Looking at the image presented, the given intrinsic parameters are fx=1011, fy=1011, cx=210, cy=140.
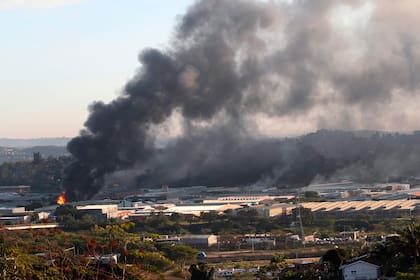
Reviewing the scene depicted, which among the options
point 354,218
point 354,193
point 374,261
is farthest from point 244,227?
point 374,261

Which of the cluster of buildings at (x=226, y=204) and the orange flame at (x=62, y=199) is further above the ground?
the orange flame at (x=62, y=199)

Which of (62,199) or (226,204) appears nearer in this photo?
(226,204)

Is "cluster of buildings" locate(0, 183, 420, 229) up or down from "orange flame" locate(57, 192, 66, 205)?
down

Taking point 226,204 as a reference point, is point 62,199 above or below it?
above

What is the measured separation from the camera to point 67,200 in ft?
226

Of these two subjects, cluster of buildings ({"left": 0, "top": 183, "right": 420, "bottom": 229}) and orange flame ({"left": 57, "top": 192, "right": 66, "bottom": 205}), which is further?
orange flame ({"left": 57, "top": 192, "right": 66, "bottom": 205})

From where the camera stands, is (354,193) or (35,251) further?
(354,193)

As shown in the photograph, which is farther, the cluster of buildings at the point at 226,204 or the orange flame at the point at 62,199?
the orange flame at the point at 62,199

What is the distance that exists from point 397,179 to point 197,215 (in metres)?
31.2

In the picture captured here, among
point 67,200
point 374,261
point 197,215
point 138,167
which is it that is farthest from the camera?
point 138,167

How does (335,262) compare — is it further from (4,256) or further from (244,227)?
(244,227)

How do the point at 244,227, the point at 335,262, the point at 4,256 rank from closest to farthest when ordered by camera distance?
the point at 4,256
the point at 335,262
the point at 244,227

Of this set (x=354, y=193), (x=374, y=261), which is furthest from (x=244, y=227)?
(x=374, y=261)

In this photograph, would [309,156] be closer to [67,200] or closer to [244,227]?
[67,200]
